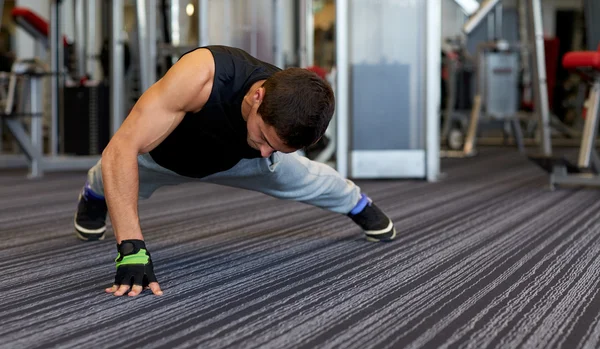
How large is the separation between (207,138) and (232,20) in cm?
376

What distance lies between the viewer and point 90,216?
1.95 m

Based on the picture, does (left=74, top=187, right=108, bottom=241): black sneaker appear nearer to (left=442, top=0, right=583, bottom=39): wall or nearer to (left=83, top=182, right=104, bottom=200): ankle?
(left=83, top=182, right=104, bottom=200): ankle

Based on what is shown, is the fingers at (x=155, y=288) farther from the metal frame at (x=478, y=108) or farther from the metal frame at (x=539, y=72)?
the metal frame at (x=478, y=108)

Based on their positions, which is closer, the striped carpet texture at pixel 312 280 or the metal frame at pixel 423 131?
the striped carpet texture at pixel 312 280

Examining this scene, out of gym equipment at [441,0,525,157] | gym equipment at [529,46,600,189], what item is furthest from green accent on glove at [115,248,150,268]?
gym equipment at [441,0,525,157]

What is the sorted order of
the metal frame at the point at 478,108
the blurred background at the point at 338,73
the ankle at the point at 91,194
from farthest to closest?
1. the metal frame at the point at 478,108
2. the blurred background at the point at 338,73
3. the ankle at the point at 91,194

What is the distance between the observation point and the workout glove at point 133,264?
1.33 m

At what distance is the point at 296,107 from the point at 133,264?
1.37 feet

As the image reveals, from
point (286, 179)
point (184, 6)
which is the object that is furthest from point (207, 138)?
point (184, 6)

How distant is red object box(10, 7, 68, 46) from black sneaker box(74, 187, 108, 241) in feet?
9.30

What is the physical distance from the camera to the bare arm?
135 cm

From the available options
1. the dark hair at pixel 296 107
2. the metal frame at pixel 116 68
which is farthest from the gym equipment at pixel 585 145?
the metal frame at pixel 116 68

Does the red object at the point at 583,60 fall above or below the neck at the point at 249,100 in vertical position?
above

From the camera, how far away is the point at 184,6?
4.93 meters
